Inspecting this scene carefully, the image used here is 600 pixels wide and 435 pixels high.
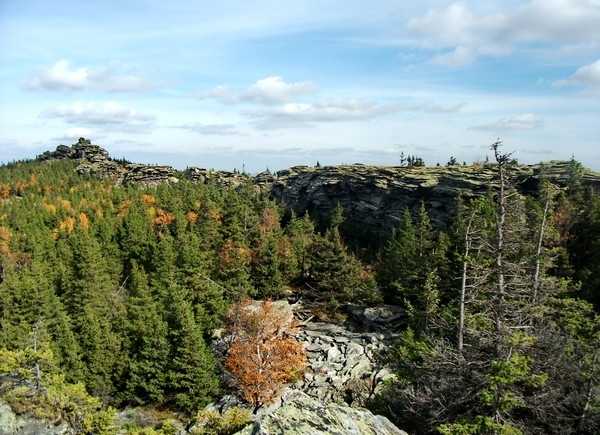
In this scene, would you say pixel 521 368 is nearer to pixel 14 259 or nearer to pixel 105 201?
pixel 14 259

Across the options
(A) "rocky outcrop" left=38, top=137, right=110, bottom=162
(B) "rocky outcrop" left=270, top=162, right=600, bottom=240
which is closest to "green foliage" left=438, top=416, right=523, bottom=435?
(B) "rocky outcrop" left=270, top=162, right=600, bottom=240

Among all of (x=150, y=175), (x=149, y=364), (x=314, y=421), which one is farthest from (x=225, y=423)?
(x=150, y=175)

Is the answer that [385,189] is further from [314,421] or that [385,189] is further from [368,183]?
[314,421]

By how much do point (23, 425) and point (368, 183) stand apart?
276 feet

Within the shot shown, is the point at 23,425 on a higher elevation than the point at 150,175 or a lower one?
lower

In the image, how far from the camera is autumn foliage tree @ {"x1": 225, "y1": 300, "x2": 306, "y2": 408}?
31064 mm

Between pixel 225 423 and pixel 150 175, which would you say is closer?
pixel 225 423

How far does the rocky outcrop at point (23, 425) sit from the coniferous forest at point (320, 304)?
0.52 meters

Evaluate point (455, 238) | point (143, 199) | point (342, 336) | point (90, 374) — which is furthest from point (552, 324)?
point (143, 199)

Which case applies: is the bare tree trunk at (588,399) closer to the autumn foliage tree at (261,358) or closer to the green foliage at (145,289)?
the autumn foliage tree at (261,358)

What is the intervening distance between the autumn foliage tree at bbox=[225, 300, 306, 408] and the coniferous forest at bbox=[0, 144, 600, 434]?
3.36m

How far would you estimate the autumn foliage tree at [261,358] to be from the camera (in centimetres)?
3106

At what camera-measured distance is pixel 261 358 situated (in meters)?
32.4

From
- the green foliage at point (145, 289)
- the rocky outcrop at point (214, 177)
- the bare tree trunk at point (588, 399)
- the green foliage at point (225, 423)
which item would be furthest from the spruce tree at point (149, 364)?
the rocky outcrop at point (214, 177)
